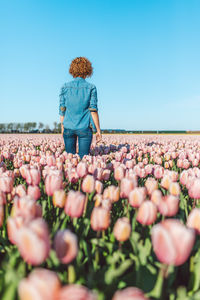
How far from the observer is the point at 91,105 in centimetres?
523

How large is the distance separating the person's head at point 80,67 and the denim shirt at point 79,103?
0.12 m

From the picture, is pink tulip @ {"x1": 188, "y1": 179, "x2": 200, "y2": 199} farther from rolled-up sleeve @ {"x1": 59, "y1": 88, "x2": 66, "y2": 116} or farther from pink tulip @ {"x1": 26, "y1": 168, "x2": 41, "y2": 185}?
rolled-up sleeve @ {"x1": 59, "y1": 88, "x2": 66, "y2": 116}

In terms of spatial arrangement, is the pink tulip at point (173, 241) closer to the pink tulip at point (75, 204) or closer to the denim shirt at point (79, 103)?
the pink tulip at point (75, 204)

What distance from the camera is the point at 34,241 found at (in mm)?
851

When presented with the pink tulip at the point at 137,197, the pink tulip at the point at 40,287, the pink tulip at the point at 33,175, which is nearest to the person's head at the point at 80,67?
the pink tulip at the point at 33,175

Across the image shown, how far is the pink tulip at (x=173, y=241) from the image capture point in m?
0.89

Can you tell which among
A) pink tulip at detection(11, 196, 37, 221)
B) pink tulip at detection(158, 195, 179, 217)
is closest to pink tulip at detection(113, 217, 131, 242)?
pink tulip at detection(158, 195, 179, 217)

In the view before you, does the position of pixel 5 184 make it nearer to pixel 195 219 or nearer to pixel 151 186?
pixel 151 186

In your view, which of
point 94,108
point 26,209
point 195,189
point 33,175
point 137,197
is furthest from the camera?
point 94,108

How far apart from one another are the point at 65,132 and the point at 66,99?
785 mm

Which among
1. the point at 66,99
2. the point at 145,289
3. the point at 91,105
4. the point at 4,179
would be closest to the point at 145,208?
the point at 145,289

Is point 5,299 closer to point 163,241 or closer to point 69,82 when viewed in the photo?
point 163,241

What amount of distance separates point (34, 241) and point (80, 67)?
16.4 feet

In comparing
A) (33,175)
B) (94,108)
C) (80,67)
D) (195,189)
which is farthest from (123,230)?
(80,67)
